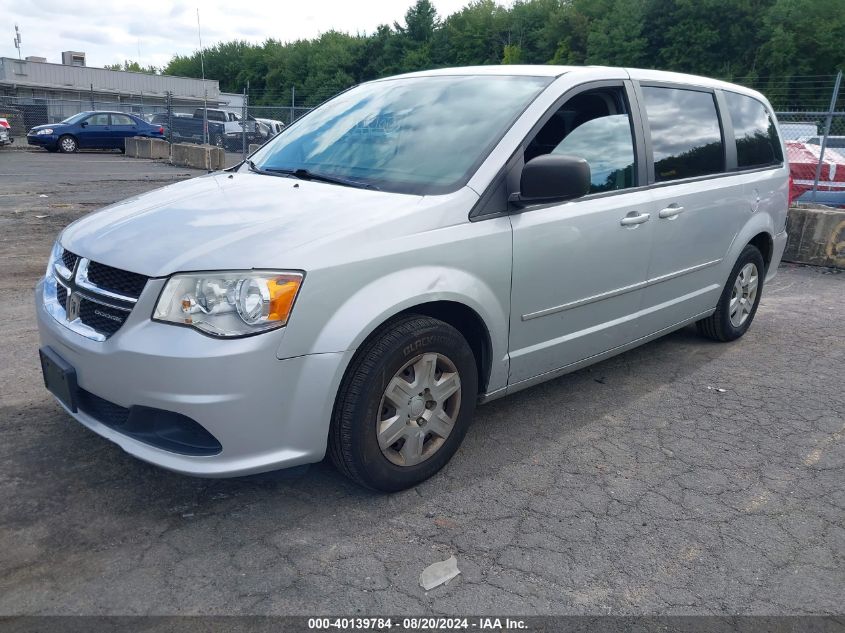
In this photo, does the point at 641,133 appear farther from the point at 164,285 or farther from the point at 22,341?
the point at 22,341

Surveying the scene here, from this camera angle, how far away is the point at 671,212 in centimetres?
420

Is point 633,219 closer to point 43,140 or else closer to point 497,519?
point 497,519

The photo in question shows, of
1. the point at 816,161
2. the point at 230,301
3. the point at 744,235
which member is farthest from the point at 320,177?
the point at 816,161

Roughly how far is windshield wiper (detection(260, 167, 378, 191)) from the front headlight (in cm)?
86

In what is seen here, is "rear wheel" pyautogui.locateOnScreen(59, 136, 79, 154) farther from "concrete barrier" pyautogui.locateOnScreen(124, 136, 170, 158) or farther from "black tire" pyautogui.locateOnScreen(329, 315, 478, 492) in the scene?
"black tire" pyautogui.locateOnScreen(329, 315, 478, 492)

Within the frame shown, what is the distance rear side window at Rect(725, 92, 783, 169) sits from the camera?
16.5 ft

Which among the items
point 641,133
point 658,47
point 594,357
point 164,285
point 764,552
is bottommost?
point 764,552

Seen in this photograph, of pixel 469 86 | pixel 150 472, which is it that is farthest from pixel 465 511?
pixel 469 86

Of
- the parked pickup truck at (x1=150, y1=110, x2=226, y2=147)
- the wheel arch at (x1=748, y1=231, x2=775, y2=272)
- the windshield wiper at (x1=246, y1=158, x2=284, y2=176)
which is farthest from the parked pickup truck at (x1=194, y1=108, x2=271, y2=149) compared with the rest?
the windshield wiper at (x1=246, y1=158, x2=284, y2=176)

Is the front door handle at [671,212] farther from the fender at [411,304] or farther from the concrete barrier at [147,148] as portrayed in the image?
the concrete barrier at [147,148]

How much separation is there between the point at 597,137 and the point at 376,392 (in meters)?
1.94

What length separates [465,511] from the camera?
9.95 ft

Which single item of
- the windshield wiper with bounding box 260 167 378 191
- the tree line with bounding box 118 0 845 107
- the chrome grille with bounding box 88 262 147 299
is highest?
the tree line with bounding box 118 0 845 107

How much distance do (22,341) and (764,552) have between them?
178 inches
